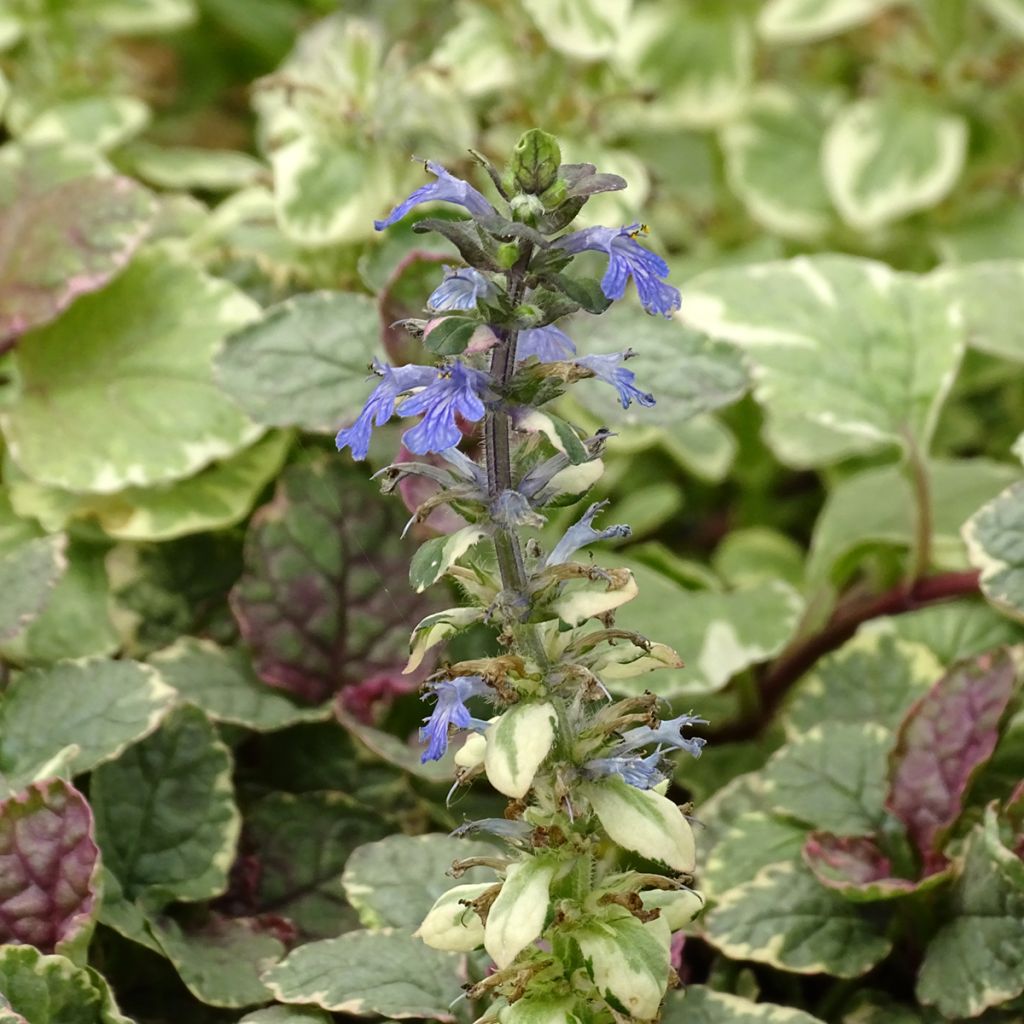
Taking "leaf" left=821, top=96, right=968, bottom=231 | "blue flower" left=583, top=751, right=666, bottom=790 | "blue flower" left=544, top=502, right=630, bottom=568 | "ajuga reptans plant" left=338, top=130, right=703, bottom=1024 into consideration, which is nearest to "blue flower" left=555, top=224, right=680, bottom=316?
"ajuga reptans plant" left=338, top=130, right=703, bottom=1024

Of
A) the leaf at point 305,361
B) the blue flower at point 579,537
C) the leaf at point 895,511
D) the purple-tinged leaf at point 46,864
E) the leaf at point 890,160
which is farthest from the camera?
the leaf at point 890,160

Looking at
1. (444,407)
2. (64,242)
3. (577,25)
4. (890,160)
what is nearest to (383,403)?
(444,407)

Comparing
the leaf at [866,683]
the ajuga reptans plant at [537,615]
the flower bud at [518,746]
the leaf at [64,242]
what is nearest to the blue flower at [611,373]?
the ajuga reptans plant at [537,615]

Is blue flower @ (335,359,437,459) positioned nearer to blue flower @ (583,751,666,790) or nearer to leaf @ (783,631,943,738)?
blue flower @ (583,751,666,790)

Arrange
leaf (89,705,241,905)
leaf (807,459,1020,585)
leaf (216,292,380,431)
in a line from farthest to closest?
leaf (807,459,1020,585), leaf (216,292,380,431), leaf (89,705,241,905)

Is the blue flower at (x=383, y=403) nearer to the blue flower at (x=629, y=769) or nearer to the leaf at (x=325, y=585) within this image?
the blue flower at (x=629, y=769)

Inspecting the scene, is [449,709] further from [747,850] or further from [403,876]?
[747,850]
